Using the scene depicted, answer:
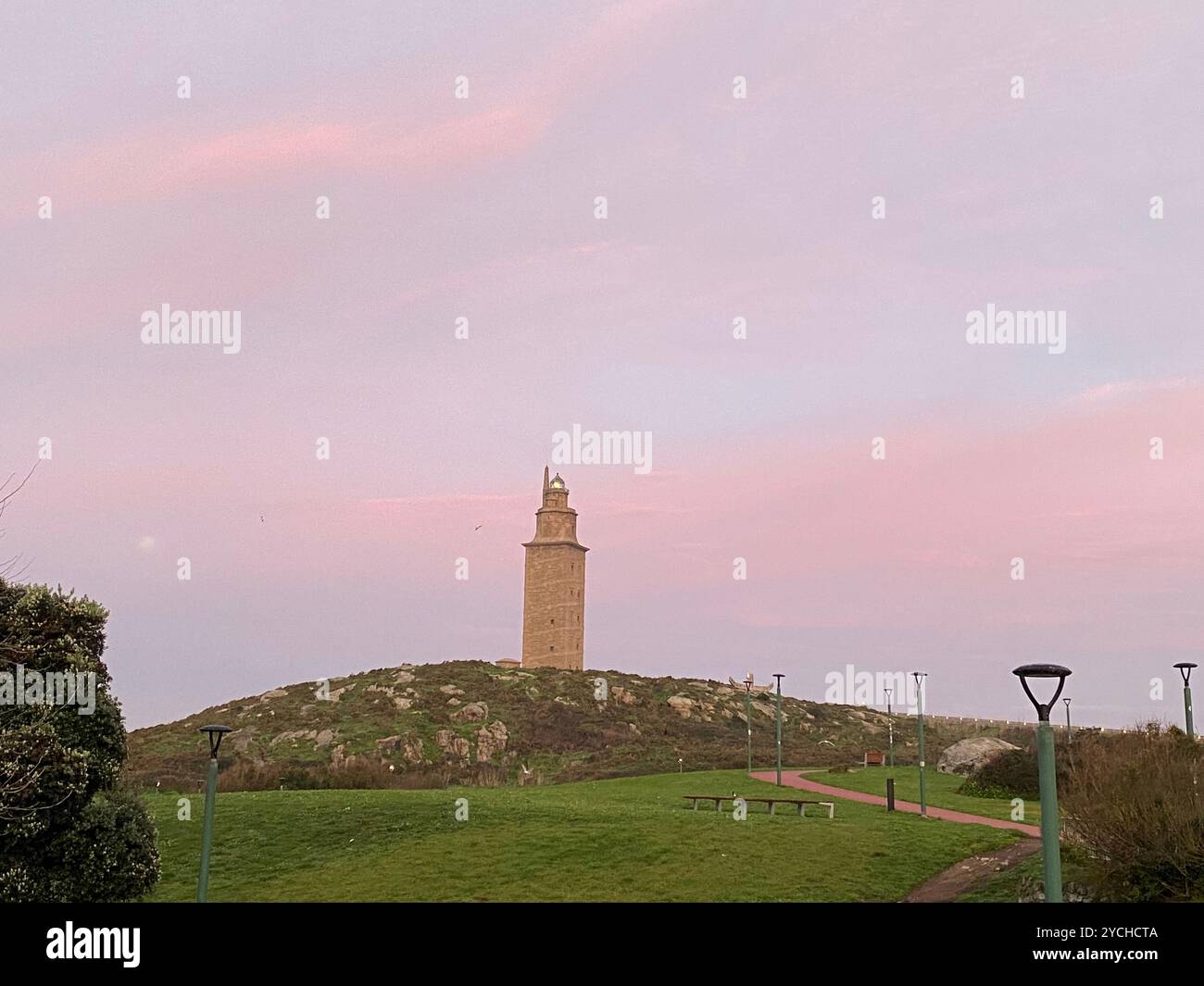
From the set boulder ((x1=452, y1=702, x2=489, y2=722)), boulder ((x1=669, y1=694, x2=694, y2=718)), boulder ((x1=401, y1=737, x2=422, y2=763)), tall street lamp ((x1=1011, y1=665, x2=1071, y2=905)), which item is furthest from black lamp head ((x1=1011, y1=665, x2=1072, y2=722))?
boulder ((x1=669, y1=694, x2=694, y2=718))

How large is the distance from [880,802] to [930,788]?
255 inches

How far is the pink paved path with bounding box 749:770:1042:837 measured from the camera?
96.4 feet

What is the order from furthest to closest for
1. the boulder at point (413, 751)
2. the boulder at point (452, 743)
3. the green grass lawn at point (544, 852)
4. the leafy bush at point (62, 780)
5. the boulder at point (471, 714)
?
the boulder at point (471, 714) → the boulder at point (452, 743) → the boulder at point (413, 751) → the green grass lawn at point (544, 852) → the leafy bush at point (62, 780)

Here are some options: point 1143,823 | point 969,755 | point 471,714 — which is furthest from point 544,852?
point 471,714

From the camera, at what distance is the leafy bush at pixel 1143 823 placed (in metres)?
17.0

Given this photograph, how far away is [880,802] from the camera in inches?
1409

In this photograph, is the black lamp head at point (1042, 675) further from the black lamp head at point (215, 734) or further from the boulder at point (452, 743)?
the boulder at point (452, 743)

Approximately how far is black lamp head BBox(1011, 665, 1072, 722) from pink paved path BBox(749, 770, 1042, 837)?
15066 mm

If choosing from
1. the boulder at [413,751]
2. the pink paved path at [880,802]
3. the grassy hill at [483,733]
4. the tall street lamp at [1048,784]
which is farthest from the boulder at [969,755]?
the tall street lamp at [1048,784]

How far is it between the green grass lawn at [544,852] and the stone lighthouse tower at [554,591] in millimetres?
47620

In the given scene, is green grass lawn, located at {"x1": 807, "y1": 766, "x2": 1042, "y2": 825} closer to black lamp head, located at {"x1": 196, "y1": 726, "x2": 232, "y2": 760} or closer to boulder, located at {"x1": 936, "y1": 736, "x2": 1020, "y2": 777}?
boulder, located at {"x1": 936, "y1": 736, "x2": 1020, "y2": 777}
